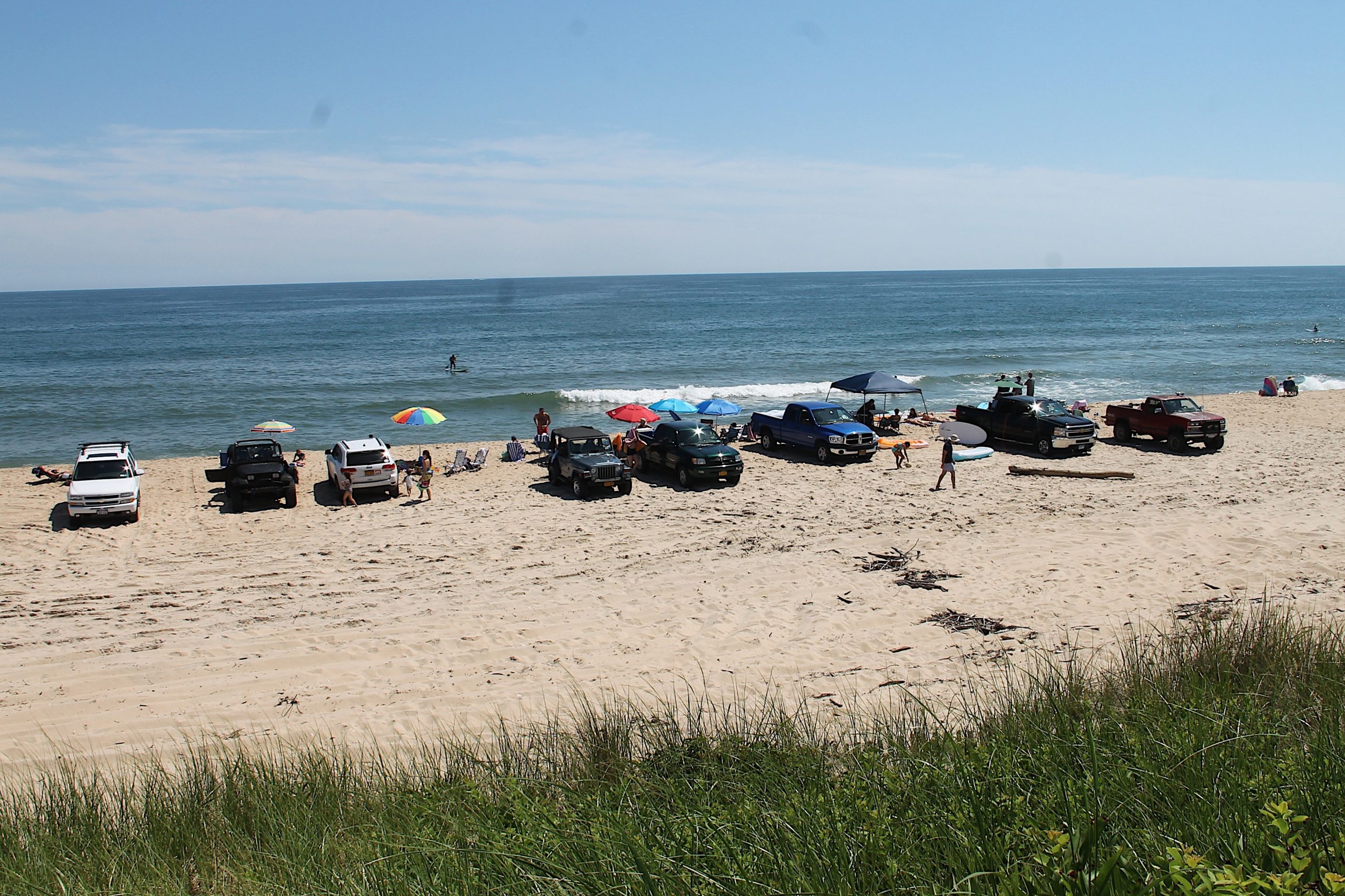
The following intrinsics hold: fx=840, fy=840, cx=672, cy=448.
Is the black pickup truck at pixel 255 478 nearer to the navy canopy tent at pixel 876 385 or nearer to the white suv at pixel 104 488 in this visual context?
the white suv at pixel 104 488

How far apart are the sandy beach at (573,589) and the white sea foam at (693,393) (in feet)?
66.9

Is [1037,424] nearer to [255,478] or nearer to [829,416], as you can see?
[829,416]

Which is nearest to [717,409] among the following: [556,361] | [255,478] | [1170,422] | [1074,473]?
[1074,473]

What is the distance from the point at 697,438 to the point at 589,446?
2.88 meters

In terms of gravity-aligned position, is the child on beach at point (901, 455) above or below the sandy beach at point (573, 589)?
above

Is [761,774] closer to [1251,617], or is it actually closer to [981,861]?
[981,861]

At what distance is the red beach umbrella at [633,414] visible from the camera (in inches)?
1008

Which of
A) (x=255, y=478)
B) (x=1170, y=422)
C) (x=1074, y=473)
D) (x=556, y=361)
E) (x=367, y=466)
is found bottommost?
(x=1074, y=473)

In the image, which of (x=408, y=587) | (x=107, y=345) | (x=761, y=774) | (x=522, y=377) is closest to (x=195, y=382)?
(x=522, y=377)

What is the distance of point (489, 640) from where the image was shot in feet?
39.4

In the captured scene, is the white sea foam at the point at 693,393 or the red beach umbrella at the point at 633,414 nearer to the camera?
the red beach umbrella at the point at 633,414

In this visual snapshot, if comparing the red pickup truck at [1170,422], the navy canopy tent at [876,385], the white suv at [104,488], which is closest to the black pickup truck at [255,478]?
the white suv at [104,488]

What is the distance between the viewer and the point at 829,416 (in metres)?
25.8

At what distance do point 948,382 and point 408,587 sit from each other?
127ft
